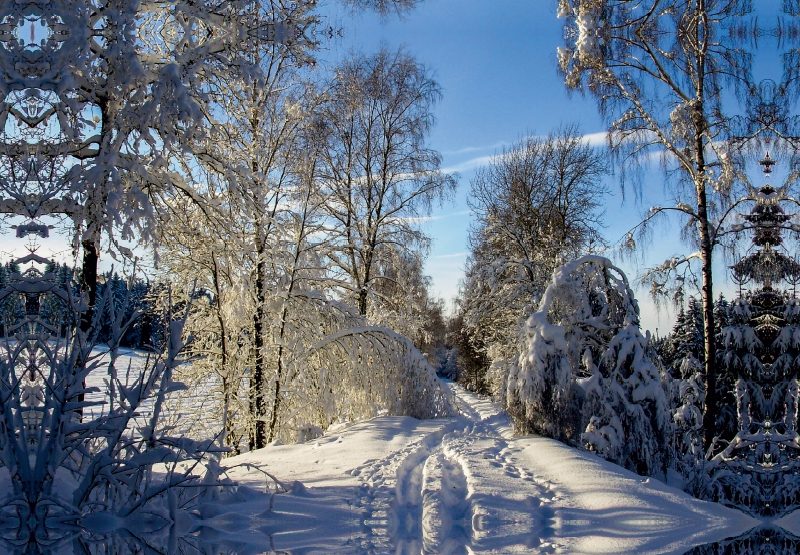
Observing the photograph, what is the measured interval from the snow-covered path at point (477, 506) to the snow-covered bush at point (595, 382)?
33.9 inches

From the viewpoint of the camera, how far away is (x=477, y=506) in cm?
437

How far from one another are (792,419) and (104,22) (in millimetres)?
10578

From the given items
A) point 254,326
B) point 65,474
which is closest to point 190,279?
point 254,326

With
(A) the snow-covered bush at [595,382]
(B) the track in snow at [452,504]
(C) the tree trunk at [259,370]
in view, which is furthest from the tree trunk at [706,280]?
(C) the tree trunk at [259,370]

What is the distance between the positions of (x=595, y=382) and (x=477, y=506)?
3.56m

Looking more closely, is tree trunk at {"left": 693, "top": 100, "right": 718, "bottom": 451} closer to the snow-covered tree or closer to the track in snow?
the track in snow

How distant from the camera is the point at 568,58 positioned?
10.8m

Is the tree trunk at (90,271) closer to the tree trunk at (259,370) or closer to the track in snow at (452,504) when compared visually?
the track in snow at (452,504)

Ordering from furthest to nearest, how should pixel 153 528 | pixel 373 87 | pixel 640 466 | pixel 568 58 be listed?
1. pixel 373 87
2. pixel 568 58
3. pixel 640 466
4. pixel 153 528

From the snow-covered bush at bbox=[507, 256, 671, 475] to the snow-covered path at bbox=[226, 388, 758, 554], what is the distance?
0.86 m

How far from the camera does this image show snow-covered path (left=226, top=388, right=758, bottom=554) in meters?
3.72

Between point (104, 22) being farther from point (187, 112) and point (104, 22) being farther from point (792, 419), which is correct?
point (792, 419)

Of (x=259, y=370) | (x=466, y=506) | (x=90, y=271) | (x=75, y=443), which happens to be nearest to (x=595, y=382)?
(x=466, y=506)

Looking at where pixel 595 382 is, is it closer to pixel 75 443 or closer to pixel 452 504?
pixel 452 504
